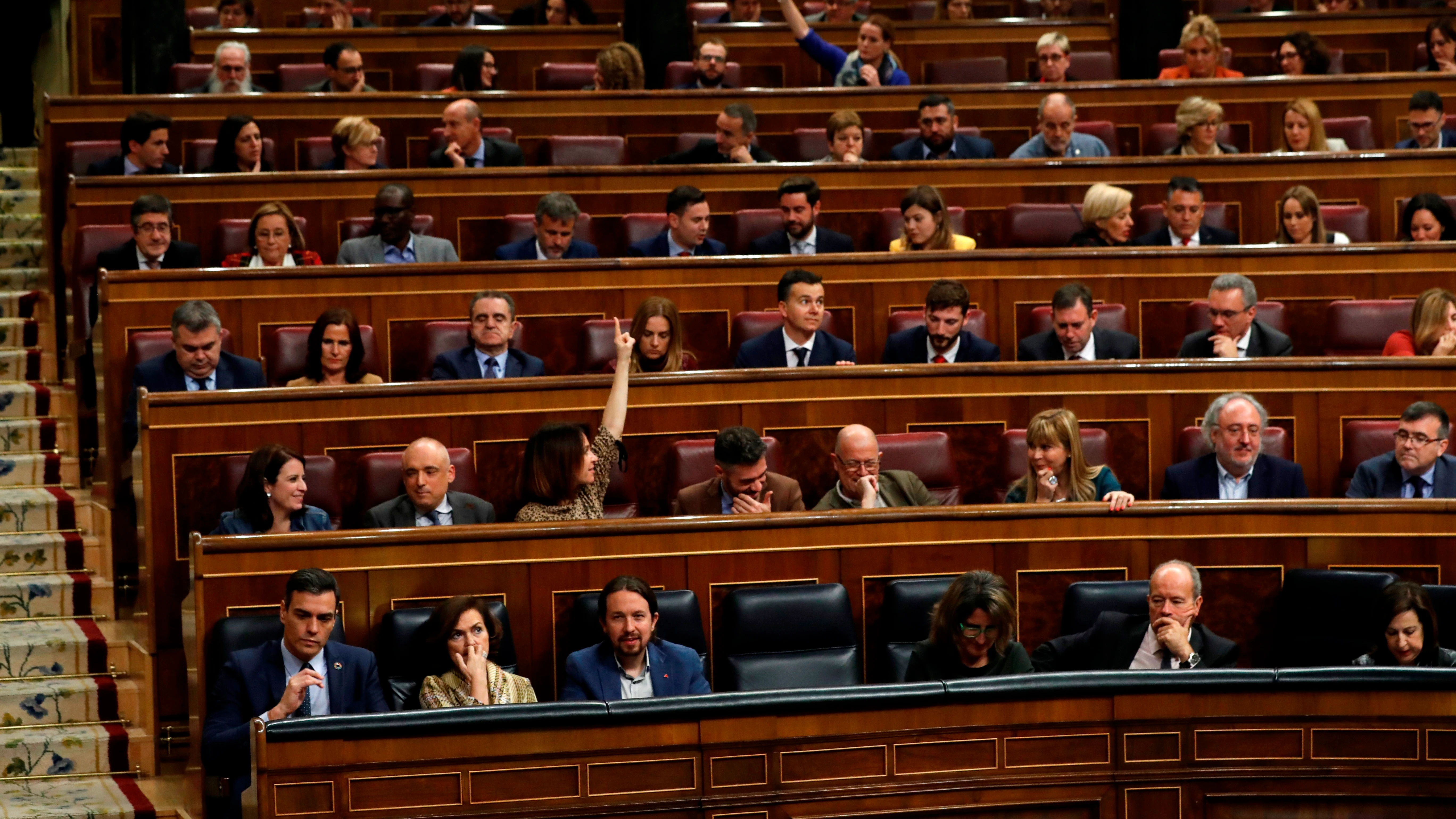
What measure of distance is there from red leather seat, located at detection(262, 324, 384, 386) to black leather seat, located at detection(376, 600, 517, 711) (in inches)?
36.7

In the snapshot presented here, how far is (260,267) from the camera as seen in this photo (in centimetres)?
371

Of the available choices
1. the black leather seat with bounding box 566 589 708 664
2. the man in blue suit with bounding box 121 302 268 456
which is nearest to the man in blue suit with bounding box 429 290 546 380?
the man in blue suit with bounding box 121 302 268 456

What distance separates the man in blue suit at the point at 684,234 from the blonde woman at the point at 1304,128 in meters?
1.50

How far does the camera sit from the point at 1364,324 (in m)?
3.81

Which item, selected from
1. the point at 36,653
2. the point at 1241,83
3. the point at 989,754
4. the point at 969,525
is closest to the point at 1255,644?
the point at 969,525

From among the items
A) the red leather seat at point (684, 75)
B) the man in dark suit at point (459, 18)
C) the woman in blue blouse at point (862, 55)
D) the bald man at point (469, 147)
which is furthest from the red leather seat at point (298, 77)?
the woman in blue blouse at point (862, 55)

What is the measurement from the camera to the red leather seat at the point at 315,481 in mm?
3031

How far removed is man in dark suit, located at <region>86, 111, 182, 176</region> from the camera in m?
4.29

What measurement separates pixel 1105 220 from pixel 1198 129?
587 millimetres

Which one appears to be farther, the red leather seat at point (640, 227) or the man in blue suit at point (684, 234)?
the red leather seat at point (640, 227)

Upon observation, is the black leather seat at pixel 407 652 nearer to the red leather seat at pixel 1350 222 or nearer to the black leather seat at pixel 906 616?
the black leather seat at pixel 906 616

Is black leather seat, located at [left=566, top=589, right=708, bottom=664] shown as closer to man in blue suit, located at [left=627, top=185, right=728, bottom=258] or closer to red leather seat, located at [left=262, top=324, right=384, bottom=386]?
red leather seat, located at [left=262, top=324, right=384, bottom=386]

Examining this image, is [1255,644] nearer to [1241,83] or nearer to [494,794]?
[494,794]

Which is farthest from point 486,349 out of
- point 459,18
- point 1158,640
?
point 459,18
